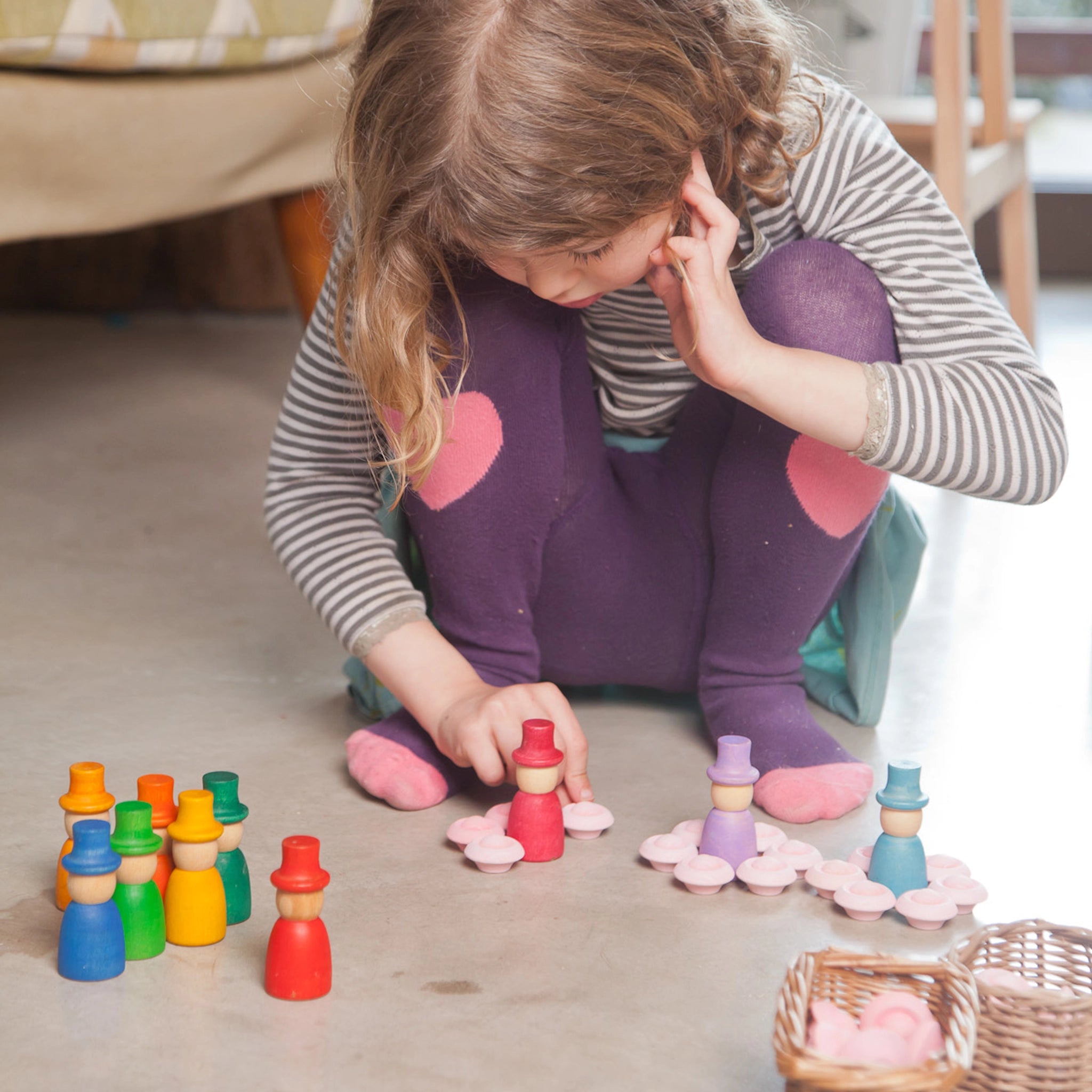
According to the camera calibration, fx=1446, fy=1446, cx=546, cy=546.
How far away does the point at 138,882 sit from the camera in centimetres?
75

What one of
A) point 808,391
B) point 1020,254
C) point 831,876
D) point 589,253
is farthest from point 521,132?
point 1020,254

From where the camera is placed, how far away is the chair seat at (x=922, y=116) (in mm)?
2082

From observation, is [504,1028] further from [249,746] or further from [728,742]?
[249,746]

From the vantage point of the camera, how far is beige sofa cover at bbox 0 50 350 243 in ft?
4.95

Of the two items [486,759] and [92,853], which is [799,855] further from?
[92,853]

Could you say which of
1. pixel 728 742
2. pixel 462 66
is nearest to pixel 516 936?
pixel 728 742

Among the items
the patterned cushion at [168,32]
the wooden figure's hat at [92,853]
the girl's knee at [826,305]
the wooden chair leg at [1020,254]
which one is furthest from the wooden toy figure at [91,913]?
the wooden chair leg at [1020,254]

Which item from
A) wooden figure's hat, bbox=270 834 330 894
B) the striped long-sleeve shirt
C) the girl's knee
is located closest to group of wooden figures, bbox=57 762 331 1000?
wooden figure's hat, bbox=270 834 330 894

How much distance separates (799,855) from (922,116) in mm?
1586

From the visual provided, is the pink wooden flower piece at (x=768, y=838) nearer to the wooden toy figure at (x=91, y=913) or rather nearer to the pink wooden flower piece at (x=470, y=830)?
the pink wooden flower piece at (x=470, y=830)

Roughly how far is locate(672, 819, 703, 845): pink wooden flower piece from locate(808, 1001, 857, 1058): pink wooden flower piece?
0.29 meters

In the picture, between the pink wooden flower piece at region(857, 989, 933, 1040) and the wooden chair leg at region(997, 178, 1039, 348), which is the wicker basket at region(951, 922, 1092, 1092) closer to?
the pink wooden flower piece at region(857, 989, 933, 1040)

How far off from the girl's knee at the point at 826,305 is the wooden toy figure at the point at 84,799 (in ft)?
1.66

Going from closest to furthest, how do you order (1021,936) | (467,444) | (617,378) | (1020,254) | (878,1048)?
(878,1048) < (1021,936) < (467,444) < (617,378) < (1020,254)
